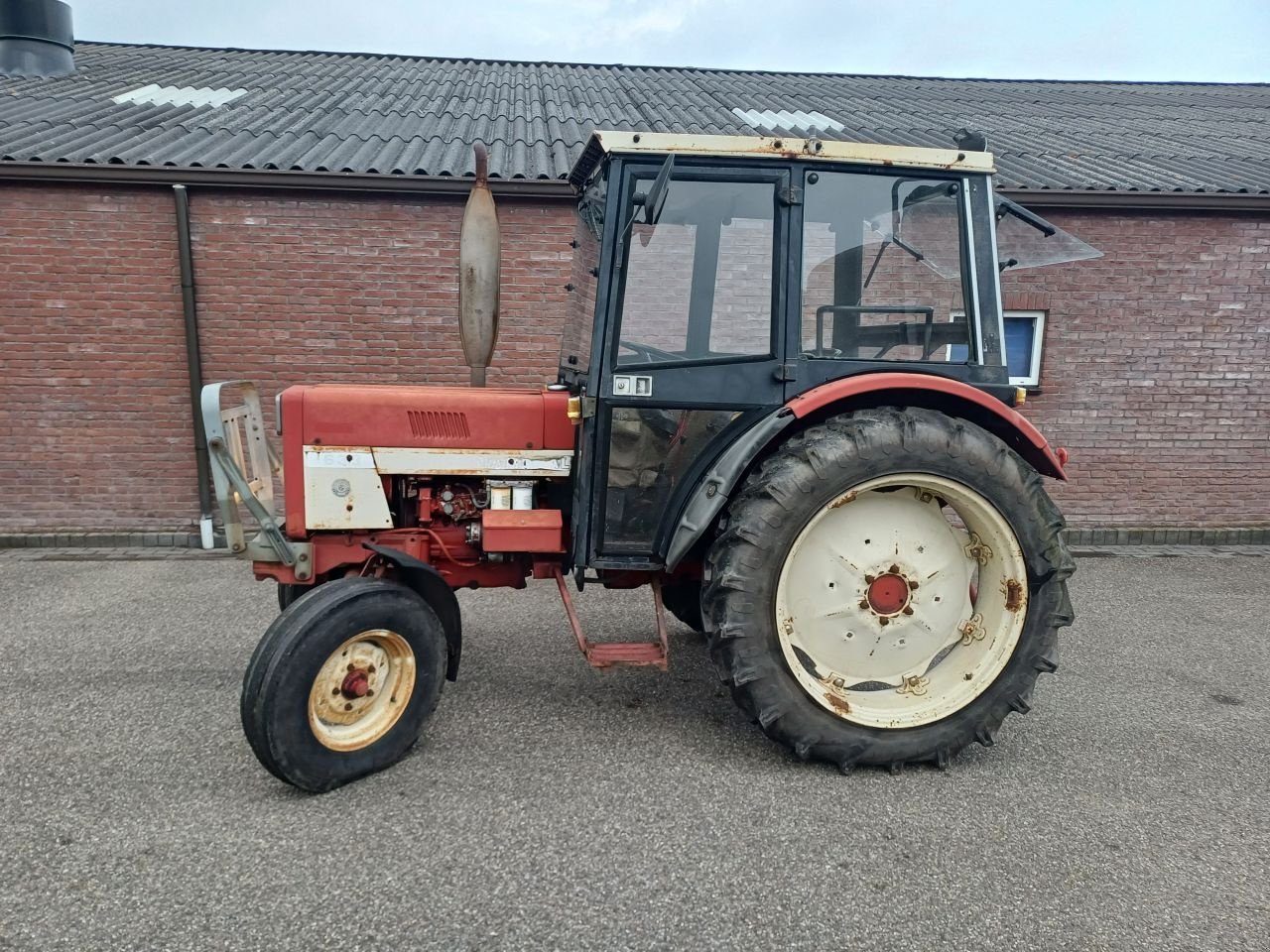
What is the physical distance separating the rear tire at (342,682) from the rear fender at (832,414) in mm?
931

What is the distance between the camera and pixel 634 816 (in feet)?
8.45

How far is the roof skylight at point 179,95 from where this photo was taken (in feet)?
24.4

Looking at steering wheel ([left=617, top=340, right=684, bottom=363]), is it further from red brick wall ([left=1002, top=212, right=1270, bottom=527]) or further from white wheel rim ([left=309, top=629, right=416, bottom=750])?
red brick wall ([left=1002, top=212, right=1270, bottom=527])

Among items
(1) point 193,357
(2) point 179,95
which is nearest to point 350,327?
(1) point 193,357

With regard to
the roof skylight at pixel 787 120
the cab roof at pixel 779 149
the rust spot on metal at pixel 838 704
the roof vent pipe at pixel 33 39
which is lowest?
the rust spot on metal at pixel 838 704

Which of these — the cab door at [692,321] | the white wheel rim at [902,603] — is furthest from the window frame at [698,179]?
the white wheel rim at [902,603]

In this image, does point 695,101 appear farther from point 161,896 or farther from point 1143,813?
point 161,896

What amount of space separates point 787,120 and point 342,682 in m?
6.96

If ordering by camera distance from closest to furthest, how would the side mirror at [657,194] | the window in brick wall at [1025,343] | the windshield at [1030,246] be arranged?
the side mirror at [657,194]
the windshield at [1030,246]
the window in brick wall at [1025,343]

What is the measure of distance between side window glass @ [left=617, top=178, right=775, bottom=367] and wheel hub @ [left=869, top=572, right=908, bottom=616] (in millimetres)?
904

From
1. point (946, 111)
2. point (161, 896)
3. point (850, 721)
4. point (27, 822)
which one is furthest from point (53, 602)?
point (946, 111)

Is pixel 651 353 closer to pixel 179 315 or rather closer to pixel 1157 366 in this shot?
pixel 179 315

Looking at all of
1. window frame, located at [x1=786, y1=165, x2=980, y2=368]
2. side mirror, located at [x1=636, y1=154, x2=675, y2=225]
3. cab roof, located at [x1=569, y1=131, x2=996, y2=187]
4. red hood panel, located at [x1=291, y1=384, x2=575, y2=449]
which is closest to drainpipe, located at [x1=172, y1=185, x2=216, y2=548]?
red hood panel, located at [x1=291, y1=384, x2=575, y2=449]

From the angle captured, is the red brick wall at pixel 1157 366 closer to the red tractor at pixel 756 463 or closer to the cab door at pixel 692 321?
the red tractor at pixel 756 463
